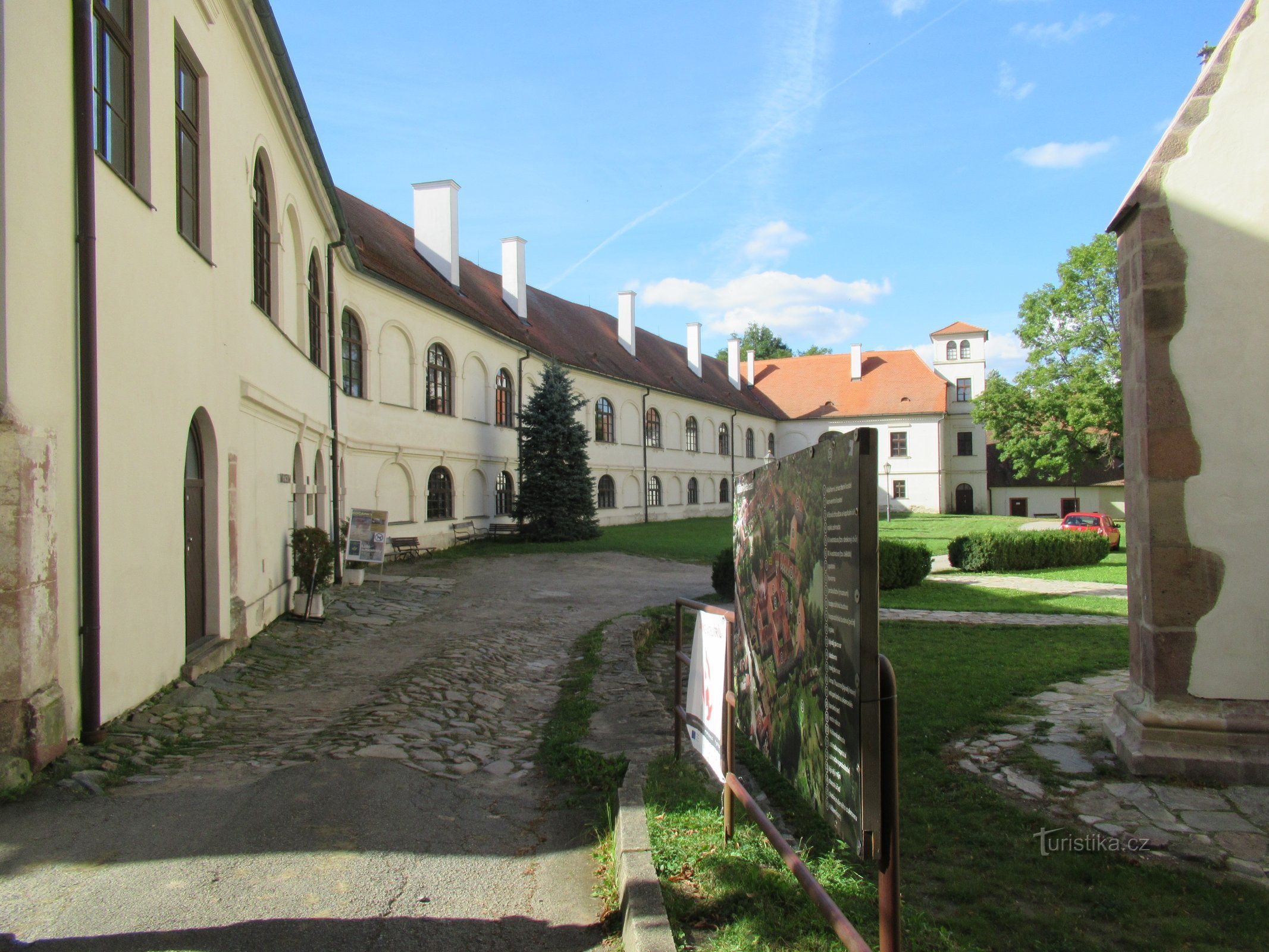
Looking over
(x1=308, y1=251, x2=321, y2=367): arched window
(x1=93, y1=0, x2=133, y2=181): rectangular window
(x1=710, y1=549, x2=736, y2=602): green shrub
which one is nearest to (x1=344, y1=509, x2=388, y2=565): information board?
(x1=308, y1=251, x2=321, y2=367): arched window

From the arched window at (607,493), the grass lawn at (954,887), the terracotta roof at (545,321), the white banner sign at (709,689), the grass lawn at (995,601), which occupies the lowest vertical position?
the grass lawn at (995,601)

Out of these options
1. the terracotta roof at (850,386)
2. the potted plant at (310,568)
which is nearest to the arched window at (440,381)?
the potted plant at (310,568)

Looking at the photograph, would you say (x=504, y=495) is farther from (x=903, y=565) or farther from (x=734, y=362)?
(x=734, y=362)

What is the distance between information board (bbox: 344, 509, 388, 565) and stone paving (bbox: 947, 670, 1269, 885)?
11168 millimetres

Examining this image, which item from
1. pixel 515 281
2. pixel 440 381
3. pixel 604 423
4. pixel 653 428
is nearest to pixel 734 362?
pixel 653 428

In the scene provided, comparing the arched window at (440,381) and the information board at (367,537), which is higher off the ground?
the arched window at (440,381)

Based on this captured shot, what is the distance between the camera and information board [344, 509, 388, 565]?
49.1 feet

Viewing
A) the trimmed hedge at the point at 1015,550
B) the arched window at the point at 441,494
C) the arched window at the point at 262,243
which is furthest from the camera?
the arched window at the point at 441,494

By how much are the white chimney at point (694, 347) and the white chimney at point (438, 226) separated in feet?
81.6

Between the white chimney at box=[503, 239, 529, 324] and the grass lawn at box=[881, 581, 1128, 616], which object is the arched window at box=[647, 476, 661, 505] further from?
the grass lawn at box=[881, 581, 1128, 616]

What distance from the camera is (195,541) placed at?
8.41 metres

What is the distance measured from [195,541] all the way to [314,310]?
27.8ft

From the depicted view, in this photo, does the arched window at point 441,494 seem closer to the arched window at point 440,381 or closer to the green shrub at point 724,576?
the arched window at point 440,381

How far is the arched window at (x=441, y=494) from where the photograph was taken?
79.3 ft
